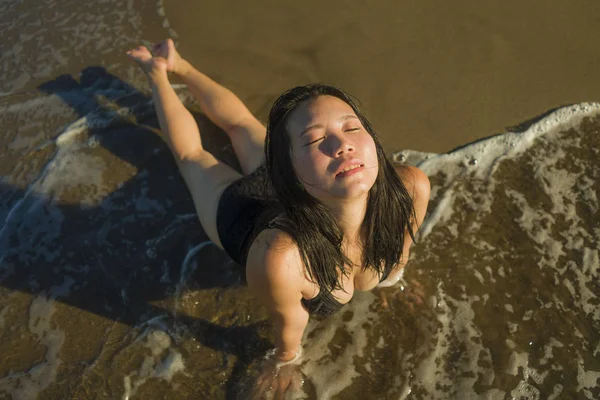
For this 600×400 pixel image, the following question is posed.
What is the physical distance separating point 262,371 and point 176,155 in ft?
6.25

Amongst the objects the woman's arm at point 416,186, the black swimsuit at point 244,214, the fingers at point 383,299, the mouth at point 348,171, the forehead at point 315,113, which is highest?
the forehead at point 315,113

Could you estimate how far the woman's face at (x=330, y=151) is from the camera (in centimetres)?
259

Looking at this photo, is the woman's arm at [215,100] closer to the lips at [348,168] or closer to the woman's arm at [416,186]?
the woman's arm at [416,186]

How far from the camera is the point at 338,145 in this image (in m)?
2.60

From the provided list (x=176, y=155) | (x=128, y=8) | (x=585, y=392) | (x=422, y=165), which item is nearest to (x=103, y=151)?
(x=176, y=155)

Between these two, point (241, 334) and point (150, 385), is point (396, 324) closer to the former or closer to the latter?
point (241, 334)

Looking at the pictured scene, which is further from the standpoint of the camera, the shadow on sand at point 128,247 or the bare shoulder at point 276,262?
the shadow on sand at point 128,247

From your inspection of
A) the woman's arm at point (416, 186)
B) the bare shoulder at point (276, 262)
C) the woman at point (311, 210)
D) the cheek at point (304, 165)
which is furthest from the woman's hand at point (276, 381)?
the cheek at point (304, 165)

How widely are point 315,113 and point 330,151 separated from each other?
0.24 m

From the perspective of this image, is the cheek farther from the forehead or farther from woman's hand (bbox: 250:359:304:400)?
woman's hand (bbox: 250:359:304:400)

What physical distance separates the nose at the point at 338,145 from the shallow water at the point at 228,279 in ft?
5.70

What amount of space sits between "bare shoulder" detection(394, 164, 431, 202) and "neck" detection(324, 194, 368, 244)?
46cm

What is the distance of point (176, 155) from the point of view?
453cm

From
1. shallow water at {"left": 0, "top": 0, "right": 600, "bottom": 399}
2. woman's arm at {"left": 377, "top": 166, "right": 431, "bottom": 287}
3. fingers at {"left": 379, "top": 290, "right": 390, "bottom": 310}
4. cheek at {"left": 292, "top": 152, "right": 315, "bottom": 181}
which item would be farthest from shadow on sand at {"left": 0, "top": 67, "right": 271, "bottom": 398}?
cheek at {"left": 292, "top": 152, "right": 315, "bottom": 181}
